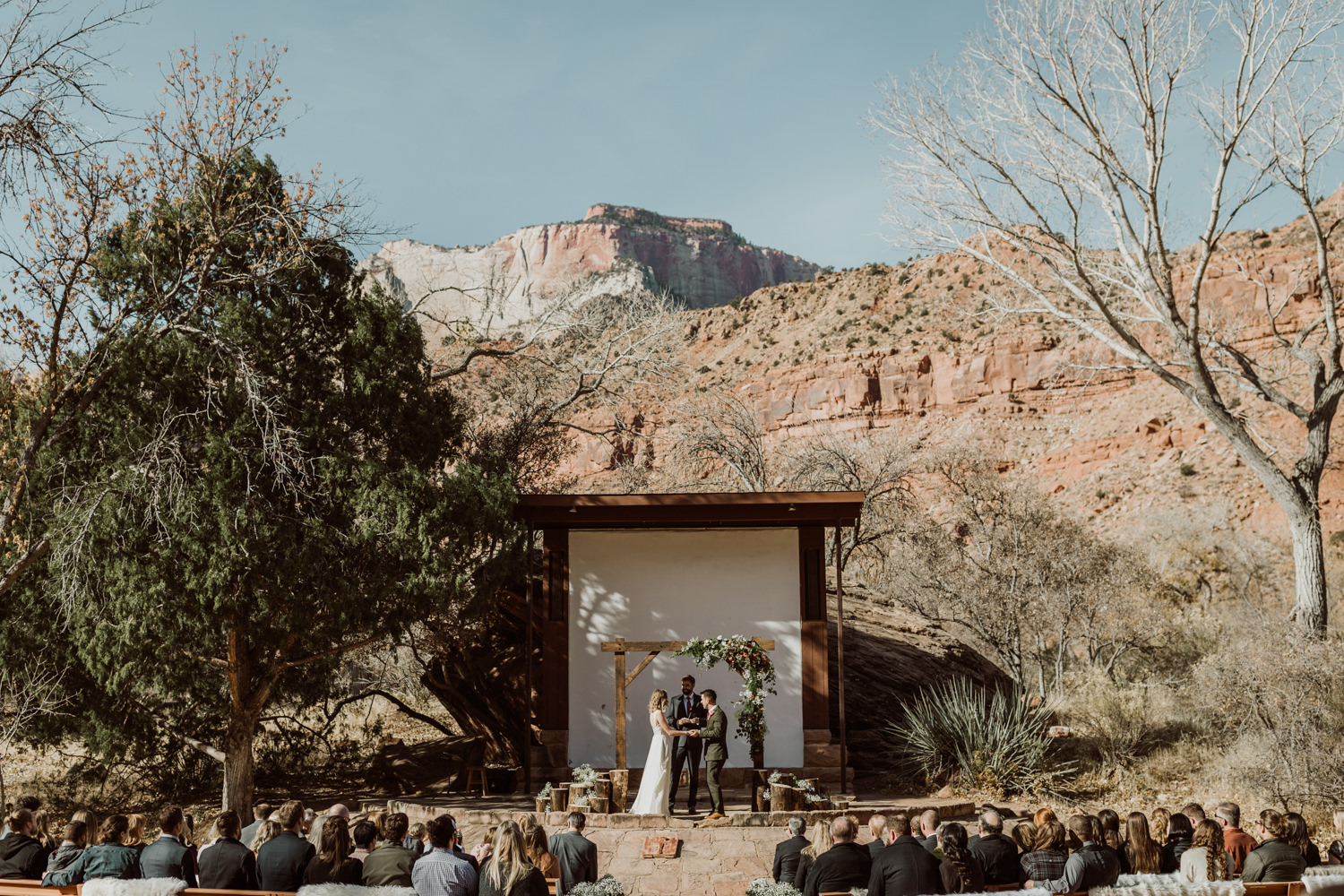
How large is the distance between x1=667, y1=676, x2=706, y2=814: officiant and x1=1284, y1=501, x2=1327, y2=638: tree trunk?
9.29m

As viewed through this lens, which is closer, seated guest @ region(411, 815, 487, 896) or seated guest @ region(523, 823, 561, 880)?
seated guest @ region(411, 815, 487, 896)

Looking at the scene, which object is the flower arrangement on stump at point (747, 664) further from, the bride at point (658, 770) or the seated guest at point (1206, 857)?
the seated guest at point (1206, 857)

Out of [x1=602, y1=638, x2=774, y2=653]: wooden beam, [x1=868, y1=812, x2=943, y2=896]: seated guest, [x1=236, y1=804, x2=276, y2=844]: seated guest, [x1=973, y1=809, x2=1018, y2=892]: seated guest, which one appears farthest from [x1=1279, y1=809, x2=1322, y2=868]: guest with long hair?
[x1=236, y1=804, x2=276, y2=844]: seated guest

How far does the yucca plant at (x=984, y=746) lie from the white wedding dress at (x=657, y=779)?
4139 millimetres

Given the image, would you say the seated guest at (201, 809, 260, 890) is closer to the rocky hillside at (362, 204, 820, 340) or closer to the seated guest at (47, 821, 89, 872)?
the seated guest at (47, 821, 89, 872)

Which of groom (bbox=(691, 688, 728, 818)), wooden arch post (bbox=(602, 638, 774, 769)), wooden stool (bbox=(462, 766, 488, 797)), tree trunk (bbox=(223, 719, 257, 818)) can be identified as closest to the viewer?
groom (bbox=(691, 688, 728, 818))

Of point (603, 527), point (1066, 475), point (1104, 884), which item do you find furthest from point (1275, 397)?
point (1066, 475)

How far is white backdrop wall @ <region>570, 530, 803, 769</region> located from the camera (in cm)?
1312

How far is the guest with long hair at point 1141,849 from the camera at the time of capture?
6.40 m

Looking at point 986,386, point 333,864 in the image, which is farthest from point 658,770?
point 986,386

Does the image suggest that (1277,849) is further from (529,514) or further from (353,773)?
(353,773)

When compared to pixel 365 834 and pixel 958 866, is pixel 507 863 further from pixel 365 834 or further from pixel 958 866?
pixel 958 866

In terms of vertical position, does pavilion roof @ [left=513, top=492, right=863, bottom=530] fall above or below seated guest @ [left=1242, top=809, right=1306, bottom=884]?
above

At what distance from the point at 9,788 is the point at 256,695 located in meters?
5.36
